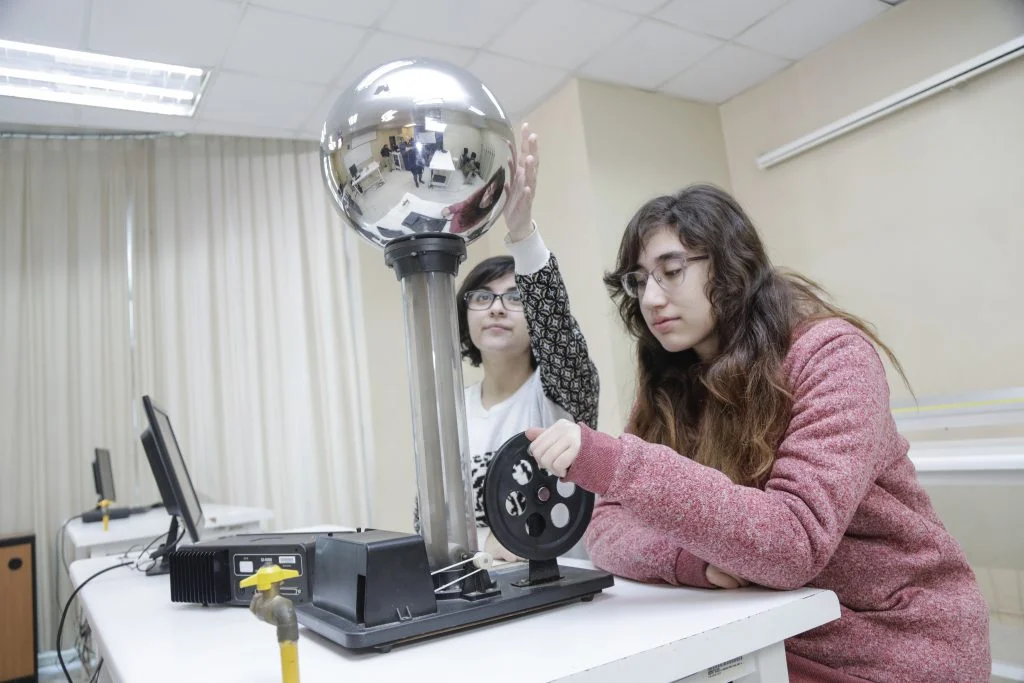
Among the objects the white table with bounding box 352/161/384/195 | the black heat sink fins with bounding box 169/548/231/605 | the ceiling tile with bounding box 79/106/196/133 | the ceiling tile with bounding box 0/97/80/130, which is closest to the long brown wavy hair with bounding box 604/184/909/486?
the white table with bounding box 352/161/384/195

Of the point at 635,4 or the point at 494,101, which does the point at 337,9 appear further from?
the point at 494,101

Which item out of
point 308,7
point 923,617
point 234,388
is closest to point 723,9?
point 308,7

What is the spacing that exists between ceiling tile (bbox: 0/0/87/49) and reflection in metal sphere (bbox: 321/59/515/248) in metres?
2.24

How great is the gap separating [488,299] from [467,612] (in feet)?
3.18

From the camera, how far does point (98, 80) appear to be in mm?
2914

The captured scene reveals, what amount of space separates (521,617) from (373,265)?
3304 millimetres

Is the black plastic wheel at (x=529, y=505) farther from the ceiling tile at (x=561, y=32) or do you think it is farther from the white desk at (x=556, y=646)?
the ceiling tile at (x=561, y=32)

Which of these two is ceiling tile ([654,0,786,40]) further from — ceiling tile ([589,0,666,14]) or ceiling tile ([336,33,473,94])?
ceiling tile ([336,33,473,94])

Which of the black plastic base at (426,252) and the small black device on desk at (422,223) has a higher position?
the small black device on desk at (422,223)

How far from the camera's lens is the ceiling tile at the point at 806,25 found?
2824 mm

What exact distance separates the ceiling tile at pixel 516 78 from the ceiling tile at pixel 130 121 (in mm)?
1432

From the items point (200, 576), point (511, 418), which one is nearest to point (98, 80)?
point (511, 418)

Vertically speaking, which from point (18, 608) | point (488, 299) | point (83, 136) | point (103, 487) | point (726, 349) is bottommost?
point (18, 608)

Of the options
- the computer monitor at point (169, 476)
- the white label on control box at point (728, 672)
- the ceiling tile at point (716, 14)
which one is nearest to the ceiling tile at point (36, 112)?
the computer monitor at point (169, 476)
